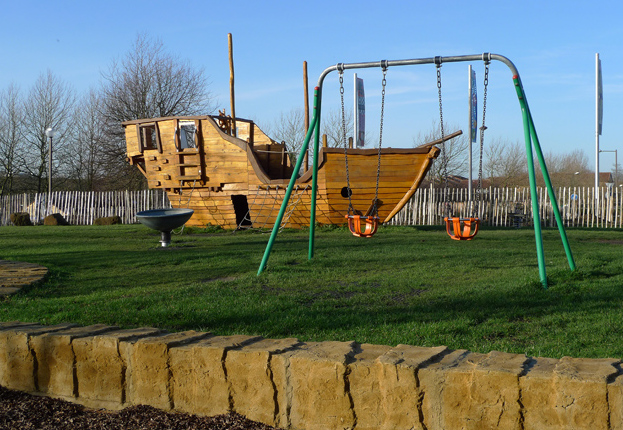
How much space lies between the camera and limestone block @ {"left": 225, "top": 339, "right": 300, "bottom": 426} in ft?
10.6

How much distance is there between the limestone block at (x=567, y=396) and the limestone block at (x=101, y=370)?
2.16m

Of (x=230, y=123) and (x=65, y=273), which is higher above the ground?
(x=230, y=123)

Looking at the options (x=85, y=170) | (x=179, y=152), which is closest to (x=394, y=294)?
(x=179, y=152)

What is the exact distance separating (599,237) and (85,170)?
105 feet

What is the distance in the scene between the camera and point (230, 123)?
21.0m

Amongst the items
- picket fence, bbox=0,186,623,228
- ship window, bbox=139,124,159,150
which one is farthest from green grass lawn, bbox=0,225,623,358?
picket fence, bbox=0,186,623,228

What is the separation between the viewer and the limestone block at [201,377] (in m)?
3.34

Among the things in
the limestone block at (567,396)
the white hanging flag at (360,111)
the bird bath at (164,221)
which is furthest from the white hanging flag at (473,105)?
the limestone block at (567,396)

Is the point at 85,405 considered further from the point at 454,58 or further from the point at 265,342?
the point at 454,58

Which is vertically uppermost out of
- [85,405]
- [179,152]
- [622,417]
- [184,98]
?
[184,98]

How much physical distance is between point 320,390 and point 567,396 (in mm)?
→ 1141

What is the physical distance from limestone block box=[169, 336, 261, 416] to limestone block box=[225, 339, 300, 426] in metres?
0.05

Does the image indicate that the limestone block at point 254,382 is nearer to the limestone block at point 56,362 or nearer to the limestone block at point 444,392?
the limestone block at point 444,392

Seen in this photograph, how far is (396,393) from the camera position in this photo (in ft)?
9.60
